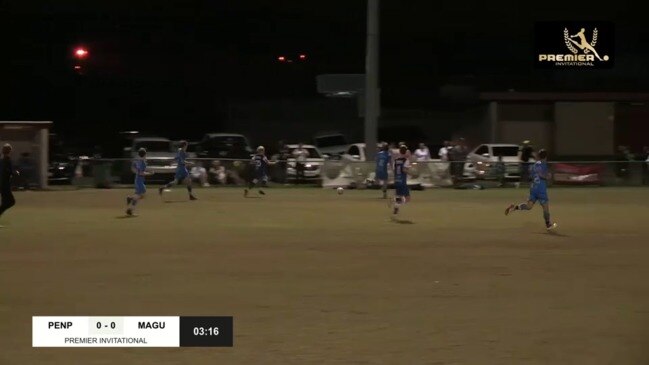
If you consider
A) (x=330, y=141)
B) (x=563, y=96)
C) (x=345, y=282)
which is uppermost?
(x=563, y=96)

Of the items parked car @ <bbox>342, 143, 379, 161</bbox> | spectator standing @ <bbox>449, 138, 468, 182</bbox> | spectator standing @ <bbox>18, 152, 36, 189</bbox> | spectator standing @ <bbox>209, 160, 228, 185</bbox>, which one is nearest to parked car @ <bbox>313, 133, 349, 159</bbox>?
parked car @ <bbox>342, 143, 379, 161</bbox>

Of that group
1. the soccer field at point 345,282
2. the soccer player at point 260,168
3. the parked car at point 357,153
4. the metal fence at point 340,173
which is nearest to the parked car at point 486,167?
the metal fence at point 340,173

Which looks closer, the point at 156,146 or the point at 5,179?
the point at 5,179

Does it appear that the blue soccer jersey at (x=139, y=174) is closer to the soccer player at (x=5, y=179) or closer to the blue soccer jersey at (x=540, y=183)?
the soccer player at (x=5, y=179)

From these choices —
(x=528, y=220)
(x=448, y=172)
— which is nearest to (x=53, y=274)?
(x=528, y=220)

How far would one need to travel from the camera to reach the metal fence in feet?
110

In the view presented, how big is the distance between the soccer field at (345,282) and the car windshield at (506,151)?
45.3 feet

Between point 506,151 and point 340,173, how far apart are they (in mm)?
8115

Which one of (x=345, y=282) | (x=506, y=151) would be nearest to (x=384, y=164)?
(x=506, y=151)

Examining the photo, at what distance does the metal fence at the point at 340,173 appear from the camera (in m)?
33.7

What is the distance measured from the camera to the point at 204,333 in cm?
871

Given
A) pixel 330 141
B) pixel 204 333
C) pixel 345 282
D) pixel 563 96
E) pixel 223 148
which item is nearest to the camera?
pixel 204 333

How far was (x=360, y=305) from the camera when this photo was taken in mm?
10820

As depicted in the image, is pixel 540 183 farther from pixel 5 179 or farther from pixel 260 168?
pixel 260 168
